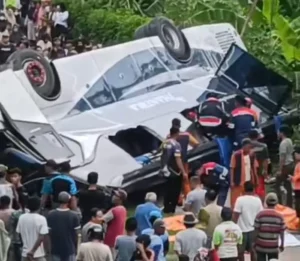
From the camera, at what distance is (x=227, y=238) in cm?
1591

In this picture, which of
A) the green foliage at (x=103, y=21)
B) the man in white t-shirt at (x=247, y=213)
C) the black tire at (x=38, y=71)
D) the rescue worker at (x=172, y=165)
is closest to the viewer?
the man in white t-shirt at (x=247, y=213)

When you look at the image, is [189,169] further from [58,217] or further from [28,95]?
[58,217]

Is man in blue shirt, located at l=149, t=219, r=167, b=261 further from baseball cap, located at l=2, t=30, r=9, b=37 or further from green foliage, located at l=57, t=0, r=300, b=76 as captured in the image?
baseball cap, located at l=2, t=30, r=9, b=37

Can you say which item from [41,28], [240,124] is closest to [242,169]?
[240,124]

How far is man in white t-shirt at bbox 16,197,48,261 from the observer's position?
52.2 ft

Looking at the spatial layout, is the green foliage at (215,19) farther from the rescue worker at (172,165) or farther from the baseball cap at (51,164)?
the baseball cap at (51,164)

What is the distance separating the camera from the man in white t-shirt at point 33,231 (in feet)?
52.2

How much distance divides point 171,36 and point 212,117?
9.99 ft

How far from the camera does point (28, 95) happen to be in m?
20.9

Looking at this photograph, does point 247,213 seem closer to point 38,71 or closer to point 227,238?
point 227,238

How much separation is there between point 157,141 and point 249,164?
7.85ft

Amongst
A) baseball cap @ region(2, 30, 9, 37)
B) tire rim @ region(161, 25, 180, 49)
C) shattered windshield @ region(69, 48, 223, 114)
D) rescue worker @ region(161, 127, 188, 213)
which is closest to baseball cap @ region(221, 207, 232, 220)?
rescue worker @ region(161, 127, 188, 213)

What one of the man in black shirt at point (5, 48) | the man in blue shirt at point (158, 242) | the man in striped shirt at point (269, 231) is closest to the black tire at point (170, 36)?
the man in black shirt at point (5, 48)

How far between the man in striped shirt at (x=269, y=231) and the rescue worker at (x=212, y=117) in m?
5.19
